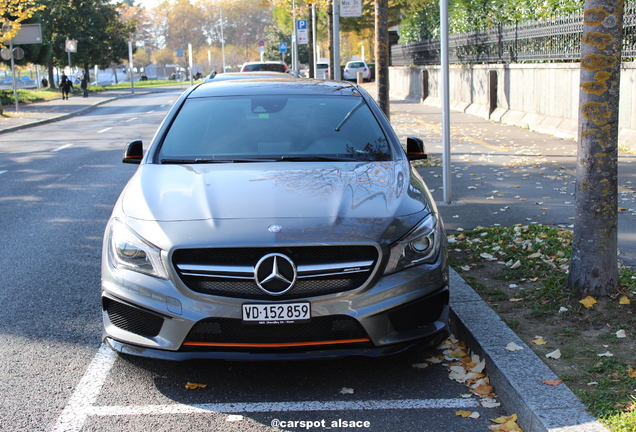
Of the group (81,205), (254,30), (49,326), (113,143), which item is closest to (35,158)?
(113,143)

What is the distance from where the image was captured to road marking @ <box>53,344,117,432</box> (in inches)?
139

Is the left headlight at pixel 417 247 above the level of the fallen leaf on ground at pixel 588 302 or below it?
above

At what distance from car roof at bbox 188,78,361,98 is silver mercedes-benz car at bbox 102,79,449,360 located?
4.85 ft

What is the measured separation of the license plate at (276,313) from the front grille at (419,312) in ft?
1.49

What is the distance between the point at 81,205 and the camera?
9461 millimetres

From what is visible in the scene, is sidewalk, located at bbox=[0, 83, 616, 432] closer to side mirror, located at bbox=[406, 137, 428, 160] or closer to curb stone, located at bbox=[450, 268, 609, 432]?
curb stone, located at bbox=[450, 268, 609, 432]

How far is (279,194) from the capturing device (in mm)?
4074

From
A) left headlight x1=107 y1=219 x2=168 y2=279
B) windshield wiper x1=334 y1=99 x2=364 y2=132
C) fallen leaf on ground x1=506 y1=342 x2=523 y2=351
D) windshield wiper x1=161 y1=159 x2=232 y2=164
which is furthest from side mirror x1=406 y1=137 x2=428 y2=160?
left headlight x1=107 y1=219 x2=168 y2=279

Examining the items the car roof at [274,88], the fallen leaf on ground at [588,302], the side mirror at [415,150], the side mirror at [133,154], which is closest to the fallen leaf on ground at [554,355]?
the fallen leaf on ground at [588,302]

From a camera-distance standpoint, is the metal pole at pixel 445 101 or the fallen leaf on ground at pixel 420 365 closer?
the fallen leaf on ground at pixel 420 365

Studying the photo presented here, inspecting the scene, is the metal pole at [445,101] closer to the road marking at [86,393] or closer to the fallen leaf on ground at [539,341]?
the fallen leaf on ground at [539,341]

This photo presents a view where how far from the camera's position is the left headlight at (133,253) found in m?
3.68

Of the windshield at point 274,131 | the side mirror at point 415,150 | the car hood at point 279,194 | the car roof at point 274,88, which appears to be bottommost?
the car hood at point 279,194

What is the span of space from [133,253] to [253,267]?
67cm
